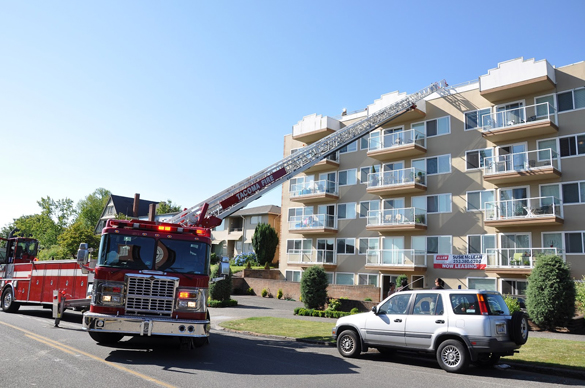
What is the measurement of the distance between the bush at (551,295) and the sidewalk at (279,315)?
2.43 ft

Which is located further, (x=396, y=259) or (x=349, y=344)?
(x=396, y=259)

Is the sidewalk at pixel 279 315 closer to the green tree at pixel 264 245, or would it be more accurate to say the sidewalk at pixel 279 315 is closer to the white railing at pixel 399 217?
the white railing at pixel 399 217

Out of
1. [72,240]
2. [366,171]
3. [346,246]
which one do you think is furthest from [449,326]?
[72,240]

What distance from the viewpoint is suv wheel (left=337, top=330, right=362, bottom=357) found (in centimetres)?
1116

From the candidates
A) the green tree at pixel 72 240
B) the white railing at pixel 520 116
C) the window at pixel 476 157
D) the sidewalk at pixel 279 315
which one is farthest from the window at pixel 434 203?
the green tree at pixel 72 240

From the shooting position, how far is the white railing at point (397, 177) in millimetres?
32062

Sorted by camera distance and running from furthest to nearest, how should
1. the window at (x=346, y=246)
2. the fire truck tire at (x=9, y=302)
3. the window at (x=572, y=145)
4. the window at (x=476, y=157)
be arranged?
the window at (x=346, y=246), the window at (x=476, y=157), the window at (x=572, y=145), the fire truck tire at (x=9, y=302)

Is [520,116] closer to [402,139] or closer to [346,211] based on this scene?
[402,139]

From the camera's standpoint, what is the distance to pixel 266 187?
17.0 meters

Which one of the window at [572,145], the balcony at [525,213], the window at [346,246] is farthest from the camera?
the window at [346,246]

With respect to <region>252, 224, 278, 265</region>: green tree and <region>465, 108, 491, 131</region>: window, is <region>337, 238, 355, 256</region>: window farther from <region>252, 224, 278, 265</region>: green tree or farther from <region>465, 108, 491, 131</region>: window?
<region>252, 224, 278, 265</region>: green tree

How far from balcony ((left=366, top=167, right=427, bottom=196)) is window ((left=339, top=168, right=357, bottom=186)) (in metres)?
2.52

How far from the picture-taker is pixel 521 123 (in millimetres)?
27062

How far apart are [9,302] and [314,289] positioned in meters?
15.2
